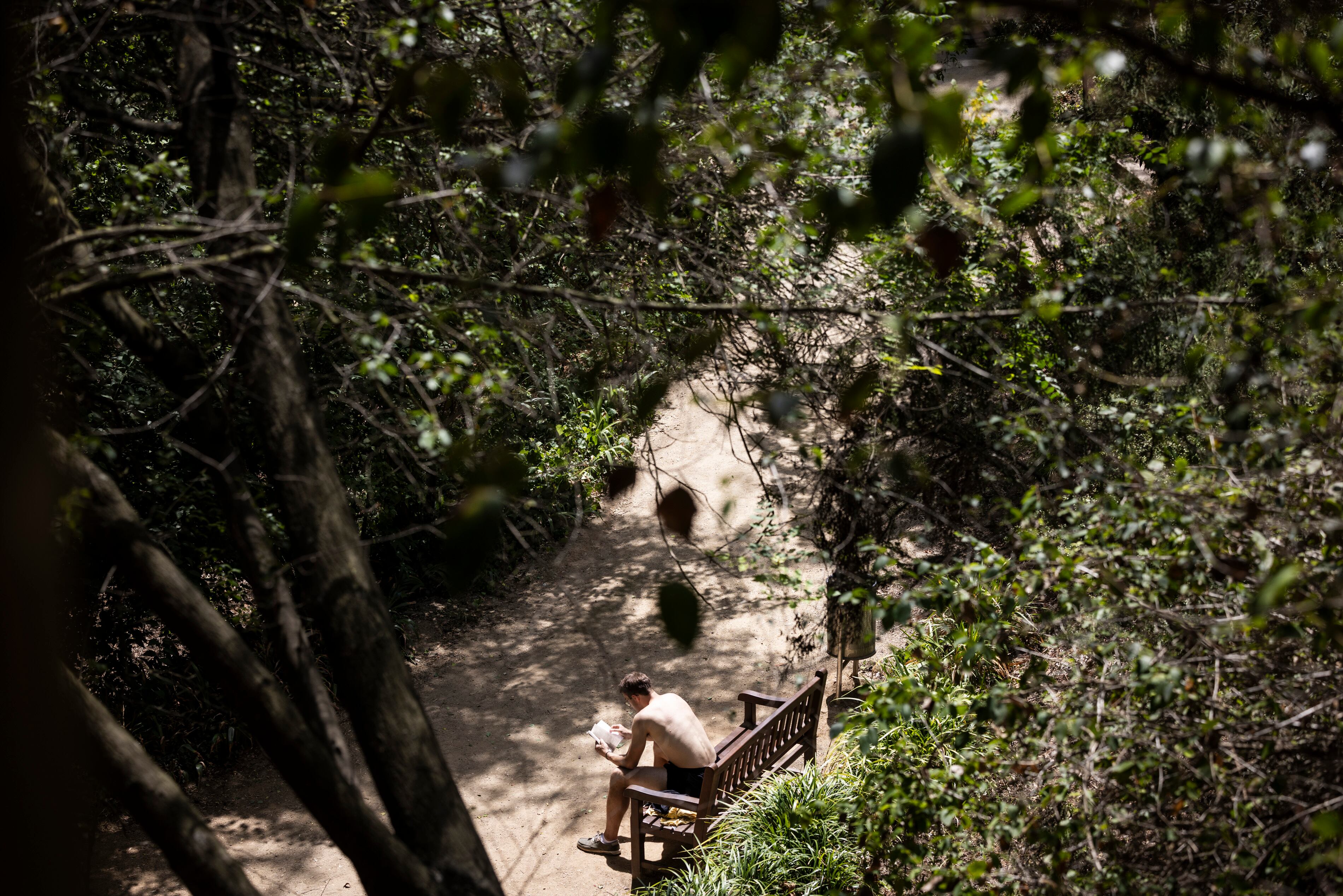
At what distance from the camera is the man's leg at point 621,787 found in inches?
216

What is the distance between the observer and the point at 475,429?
246 cm

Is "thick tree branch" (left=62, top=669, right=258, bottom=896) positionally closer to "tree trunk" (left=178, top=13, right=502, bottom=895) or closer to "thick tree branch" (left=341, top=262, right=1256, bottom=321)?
"tree trunk" (left=178, top=13, right=502, bottom=895)

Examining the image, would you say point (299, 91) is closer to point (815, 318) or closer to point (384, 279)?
point (384, 279)

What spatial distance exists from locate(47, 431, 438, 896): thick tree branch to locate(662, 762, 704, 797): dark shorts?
3358 millimetres

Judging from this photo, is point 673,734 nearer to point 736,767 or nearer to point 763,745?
point 736,767

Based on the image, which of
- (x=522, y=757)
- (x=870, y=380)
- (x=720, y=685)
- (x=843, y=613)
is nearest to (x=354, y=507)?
(x=522, y=757)

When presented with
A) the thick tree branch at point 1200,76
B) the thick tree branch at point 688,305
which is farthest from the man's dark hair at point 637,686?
the thick tree branch at point 1200,76

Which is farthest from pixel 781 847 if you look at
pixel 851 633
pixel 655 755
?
pixel 851 633

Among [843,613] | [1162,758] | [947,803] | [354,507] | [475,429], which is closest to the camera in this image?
[475,429]

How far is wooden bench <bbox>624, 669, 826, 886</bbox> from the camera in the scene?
505 centimetres

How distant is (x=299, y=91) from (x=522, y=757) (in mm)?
4718

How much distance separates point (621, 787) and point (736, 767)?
77 cm

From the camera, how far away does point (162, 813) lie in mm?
1956

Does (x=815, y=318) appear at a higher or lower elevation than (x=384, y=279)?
lower
